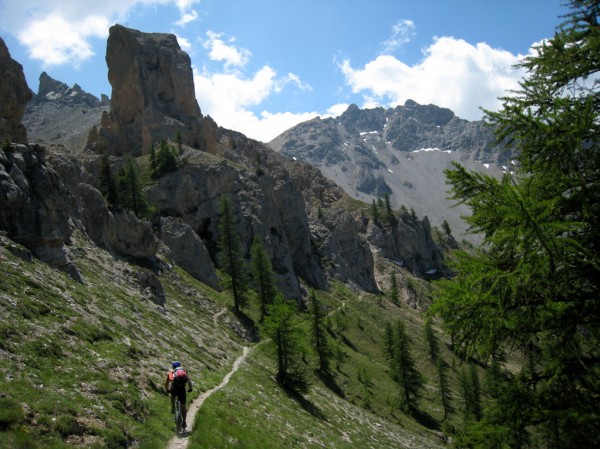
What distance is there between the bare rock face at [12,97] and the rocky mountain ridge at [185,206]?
652 cm

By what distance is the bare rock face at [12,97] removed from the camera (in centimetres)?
4162

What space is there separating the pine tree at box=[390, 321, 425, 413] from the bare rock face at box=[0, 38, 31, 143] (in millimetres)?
55385

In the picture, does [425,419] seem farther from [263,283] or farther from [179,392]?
[179,392]

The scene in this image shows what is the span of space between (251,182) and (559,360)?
306ft

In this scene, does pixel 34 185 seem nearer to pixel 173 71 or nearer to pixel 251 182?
pixel 251 182

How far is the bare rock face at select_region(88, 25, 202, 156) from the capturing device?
4660 inches

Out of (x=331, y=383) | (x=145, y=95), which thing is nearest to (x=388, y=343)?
(x=331, y=383)

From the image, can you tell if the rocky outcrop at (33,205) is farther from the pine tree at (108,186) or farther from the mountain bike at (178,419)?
the pine tree at (108,186)

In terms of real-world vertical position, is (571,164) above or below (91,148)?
below

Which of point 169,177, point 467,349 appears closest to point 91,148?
point 169,177

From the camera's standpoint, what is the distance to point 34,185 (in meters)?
32.6

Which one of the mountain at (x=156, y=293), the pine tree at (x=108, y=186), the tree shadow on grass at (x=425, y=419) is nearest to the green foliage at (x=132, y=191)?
the mountain at (x=156, y=293)

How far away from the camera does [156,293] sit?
41.0 m

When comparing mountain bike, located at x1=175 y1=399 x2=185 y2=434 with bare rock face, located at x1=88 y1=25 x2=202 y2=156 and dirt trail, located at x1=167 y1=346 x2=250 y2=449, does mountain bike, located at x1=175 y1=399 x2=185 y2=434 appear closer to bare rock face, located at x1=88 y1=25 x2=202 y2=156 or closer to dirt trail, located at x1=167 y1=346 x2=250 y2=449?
dirt trail, located at x1=167 y1=346 x2=250 y2=449
